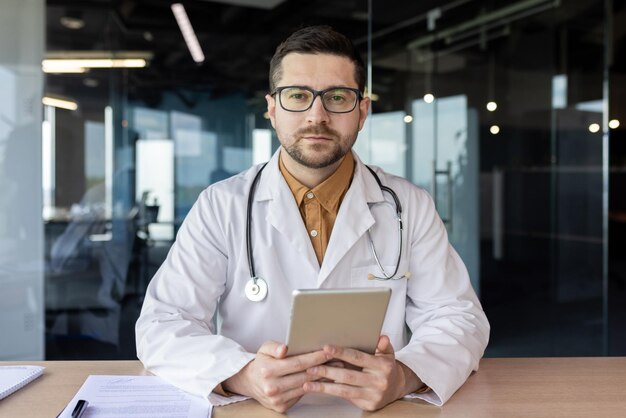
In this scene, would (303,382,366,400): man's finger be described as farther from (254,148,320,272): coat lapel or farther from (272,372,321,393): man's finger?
(254,148,320,272): coat lapel

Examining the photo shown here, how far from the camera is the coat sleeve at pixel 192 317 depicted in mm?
1339

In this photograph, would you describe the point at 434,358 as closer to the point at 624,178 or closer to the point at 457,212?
the point at 457,212

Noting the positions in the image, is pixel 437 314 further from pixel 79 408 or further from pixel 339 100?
pixel 79 408

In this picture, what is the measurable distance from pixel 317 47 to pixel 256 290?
613 mm

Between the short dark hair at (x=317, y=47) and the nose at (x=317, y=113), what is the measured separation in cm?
14

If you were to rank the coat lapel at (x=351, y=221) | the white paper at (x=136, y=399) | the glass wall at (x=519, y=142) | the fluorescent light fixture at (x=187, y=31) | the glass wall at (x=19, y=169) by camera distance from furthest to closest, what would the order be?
the glass wall at (x=519, y=142), the fluorescent light fixture at (x=187, y=31), the glass wall at (x=19, y=169), the coat lapel at (x=351, y=221), the white paper at (x=136, y=399)

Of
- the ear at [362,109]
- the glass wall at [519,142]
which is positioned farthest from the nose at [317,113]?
the glass wall at [519,142]

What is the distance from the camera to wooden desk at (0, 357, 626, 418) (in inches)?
49.7

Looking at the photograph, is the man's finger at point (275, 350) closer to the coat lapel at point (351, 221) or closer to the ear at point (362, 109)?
the coat lapel at point (351, 221)

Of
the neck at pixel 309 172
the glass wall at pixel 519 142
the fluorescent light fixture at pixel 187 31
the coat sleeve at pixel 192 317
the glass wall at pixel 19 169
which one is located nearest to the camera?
the coat sleeve at pixel 192 317

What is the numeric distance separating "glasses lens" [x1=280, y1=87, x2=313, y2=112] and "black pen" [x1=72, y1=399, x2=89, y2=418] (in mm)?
794

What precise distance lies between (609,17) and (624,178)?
1.17 metres

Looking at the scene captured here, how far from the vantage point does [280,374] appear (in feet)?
3.98

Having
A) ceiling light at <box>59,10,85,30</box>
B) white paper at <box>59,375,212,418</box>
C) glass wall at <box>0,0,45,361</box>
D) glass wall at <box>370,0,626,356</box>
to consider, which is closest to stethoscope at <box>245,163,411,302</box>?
white paper at <box>59,375,212,418</box>
